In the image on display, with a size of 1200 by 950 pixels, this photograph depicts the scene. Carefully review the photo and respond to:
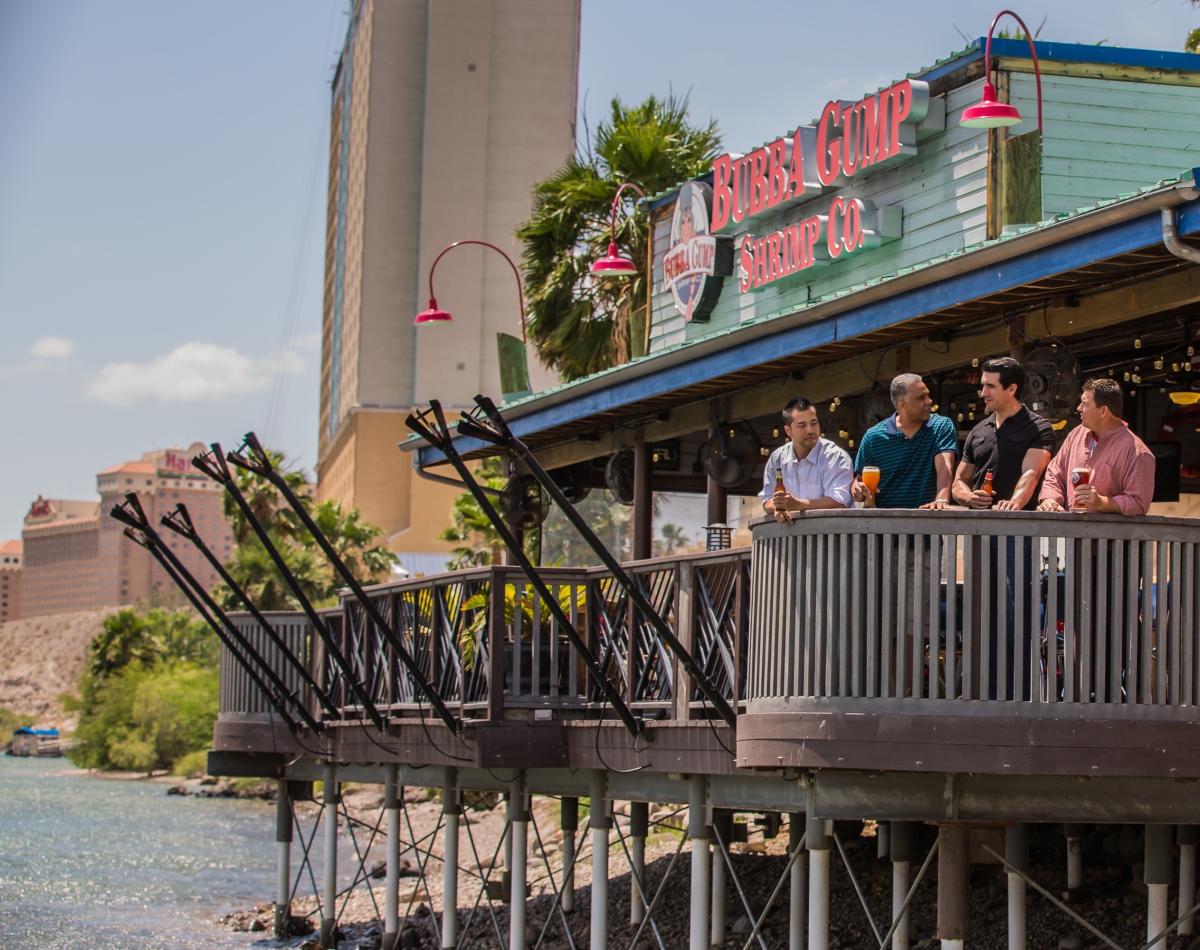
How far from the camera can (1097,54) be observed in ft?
59.6

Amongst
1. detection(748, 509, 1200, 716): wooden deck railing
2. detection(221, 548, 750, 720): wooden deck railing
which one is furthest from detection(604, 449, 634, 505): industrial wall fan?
detection(748, 509, 1200, 716): wooden deck railing

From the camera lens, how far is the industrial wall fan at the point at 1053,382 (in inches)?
536

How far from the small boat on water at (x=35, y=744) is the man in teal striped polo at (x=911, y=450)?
13646cm

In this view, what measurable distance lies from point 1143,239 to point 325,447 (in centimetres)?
11405

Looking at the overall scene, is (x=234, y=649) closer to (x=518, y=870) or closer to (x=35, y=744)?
(x=518, y=870)

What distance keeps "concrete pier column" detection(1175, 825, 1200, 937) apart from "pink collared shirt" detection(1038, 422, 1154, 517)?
11.2 ft

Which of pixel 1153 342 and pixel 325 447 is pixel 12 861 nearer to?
pixel 1153 342

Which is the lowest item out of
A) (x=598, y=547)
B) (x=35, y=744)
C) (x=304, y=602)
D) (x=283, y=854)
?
(x=35, y=744)

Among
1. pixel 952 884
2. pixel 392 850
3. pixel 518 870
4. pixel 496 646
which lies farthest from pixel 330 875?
pixel 952 884

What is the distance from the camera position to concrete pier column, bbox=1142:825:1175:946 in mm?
12359

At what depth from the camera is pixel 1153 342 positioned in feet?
49.6

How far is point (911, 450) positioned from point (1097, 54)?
852 cm

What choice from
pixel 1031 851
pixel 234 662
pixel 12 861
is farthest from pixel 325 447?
pixel 1031 851

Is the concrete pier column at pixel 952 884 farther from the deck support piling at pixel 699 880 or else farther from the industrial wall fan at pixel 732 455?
the industrial wall fan at pixel 732 455
